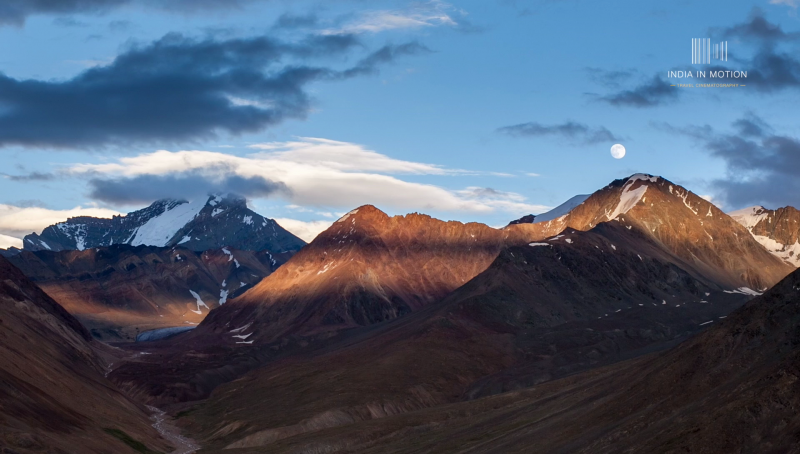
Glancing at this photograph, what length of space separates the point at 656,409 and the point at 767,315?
46.8 ft

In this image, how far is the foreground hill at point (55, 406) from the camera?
302 ft

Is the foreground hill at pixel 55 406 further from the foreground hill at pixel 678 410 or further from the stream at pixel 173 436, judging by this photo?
the foreground hill at pixel 678 410

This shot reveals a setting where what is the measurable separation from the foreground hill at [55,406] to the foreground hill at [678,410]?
2114cm

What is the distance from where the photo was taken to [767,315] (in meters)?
85.2

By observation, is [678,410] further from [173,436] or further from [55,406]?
[173,436]

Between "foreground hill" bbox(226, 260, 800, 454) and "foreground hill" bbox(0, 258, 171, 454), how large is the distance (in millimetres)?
21142

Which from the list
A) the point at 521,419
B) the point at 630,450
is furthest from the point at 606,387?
the point at 630,450

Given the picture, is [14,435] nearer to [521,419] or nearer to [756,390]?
[521,419]

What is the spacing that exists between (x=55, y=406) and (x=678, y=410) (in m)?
73.1

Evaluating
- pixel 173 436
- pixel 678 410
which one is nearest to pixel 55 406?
pixel 173 436

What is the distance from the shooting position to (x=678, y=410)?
7825 cm

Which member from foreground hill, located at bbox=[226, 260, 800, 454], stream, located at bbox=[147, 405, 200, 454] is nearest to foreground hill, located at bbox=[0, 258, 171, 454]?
stream, located at bbox=[147, 405, 200, 454]

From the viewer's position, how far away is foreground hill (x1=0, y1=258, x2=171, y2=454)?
92062 millimetres

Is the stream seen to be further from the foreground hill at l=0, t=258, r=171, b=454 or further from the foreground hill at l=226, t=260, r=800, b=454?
the foreground hill at l=226, t=260, r=800, b=454
